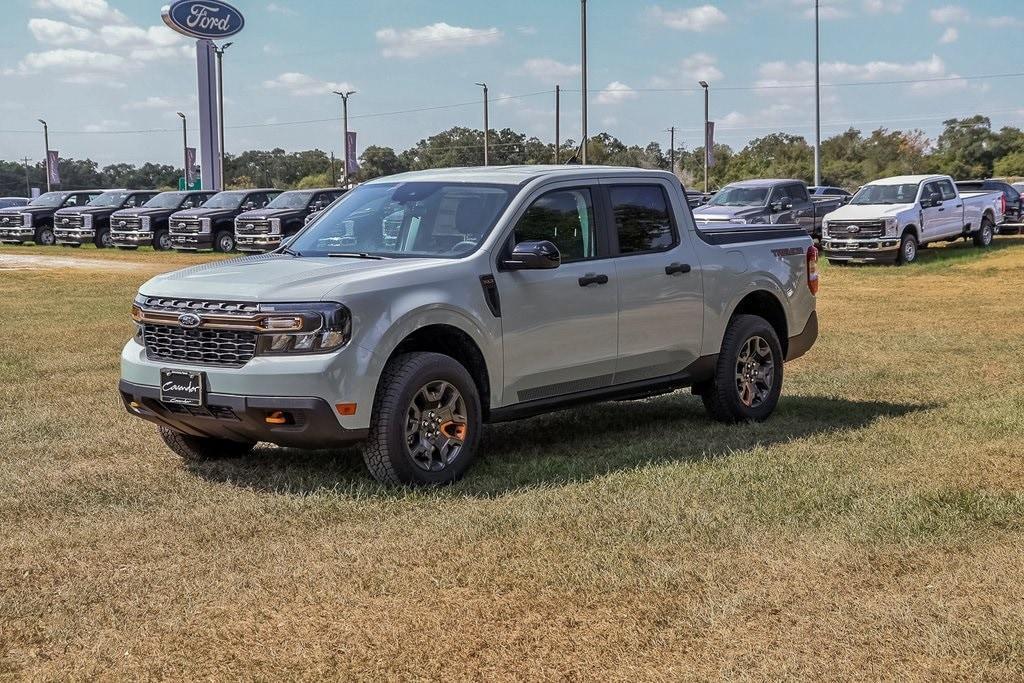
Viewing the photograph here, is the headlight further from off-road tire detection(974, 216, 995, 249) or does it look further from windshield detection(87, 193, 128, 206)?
windshield detection(87, 193, 128, 206)

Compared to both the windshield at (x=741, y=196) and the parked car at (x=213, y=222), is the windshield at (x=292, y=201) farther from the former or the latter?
the windshield at (x=741, y=196)

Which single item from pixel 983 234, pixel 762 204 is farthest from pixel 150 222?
pixel 983 234

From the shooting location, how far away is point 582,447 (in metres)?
8.38

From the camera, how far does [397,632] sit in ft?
15.8

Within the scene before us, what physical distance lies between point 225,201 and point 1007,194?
22.0 meters

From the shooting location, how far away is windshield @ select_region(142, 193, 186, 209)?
38.6m

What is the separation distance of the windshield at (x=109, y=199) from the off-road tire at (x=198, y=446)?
1395 inches

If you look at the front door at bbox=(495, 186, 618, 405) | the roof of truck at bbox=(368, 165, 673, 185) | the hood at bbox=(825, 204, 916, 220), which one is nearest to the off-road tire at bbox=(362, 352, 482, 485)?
the front door at bbox=(495, 186, 618, 405)

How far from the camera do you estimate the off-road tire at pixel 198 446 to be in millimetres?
7793

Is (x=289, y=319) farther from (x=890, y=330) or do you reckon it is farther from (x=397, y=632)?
(x=890, y=330)

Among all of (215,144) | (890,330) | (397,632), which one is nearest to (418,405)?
(397,632)

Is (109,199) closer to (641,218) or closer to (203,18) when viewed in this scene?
(203,18)

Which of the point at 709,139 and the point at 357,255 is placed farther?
the point at 709,139

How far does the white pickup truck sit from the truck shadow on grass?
18138mm
